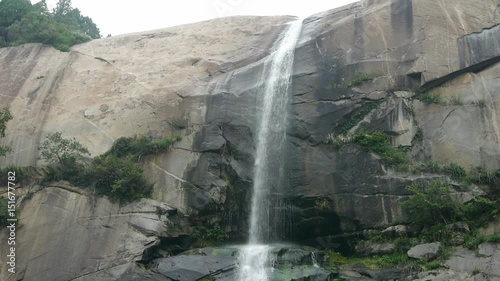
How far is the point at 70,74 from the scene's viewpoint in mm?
27469

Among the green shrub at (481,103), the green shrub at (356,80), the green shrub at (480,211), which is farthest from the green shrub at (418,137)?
the green shrub at (480,211)

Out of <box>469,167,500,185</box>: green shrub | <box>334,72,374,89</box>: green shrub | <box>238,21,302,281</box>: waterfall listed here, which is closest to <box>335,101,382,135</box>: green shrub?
<box>334,72,374,89</box>: green shrub

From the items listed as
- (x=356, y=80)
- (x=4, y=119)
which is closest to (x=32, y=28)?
(x=4, y=119)

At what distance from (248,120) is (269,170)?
2.63m

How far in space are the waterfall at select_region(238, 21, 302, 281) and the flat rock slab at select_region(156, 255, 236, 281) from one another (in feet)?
2.19

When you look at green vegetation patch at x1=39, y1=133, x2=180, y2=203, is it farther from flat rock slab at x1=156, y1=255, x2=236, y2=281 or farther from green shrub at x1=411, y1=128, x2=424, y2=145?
green shrub at x1=411, y1=128, x2=424, y2=145

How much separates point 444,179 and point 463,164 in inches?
49.0

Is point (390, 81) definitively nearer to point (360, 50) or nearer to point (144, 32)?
point (360, 50)

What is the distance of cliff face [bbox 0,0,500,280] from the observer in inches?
789

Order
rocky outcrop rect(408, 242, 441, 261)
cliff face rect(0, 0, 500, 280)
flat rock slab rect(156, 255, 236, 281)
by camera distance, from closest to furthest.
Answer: rocky outcrop rect(408, 242, 441, 261) → flat rock slab rect(156, 255, 236, 281) → cliff face rect(0, 0, 500, 280)

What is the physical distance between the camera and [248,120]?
23781 mm

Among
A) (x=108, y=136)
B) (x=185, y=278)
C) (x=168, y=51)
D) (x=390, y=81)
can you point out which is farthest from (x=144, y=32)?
(x=185, y=278)

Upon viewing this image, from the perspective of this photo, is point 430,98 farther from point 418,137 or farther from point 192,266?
point 192,266

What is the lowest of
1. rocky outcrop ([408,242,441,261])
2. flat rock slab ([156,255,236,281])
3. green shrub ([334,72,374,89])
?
flat rock slab ([156,255,236,281])
